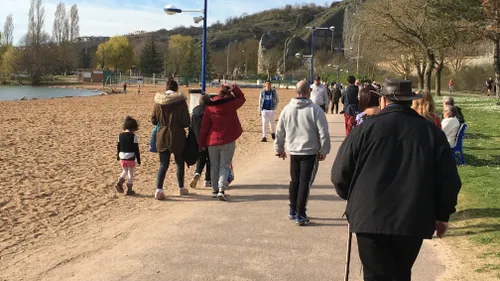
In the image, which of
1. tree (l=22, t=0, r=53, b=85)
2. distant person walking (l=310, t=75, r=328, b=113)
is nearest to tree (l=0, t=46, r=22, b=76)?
tree (l=22, t=0, r=53, b=85)

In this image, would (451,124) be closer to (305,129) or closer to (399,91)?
(305,129)

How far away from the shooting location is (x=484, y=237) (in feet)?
17.6

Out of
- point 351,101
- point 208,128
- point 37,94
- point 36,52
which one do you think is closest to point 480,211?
point 208,128

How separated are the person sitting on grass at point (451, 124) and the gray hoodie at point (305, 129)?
3624mm

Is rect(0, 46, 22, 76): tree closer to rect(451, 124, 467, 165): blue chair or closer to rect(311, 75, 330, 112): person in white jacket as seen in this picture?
rect(311, 75, 330, 112): person in white jacket

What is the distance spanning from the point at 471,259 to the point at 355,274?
48.6 inches

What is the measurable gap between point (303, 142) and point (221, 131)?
1.62 meters

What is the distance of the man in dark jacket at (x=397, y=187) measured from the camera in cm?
290

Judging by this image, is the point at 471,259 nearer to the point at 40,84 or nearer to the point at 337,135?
the point at 337,135

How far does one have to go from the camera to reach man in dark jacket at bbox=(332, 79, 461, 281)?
2902mm

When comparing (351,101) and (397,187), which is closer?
(397,187)

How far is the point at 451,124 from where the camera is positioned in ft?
28.5

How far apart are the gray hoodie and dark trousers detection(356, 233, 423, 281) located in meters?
3.00

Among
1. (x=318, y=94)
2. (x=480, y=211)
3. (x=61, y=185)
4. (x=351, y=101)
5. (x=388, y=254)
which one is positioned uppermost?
(x=318, y=94)
